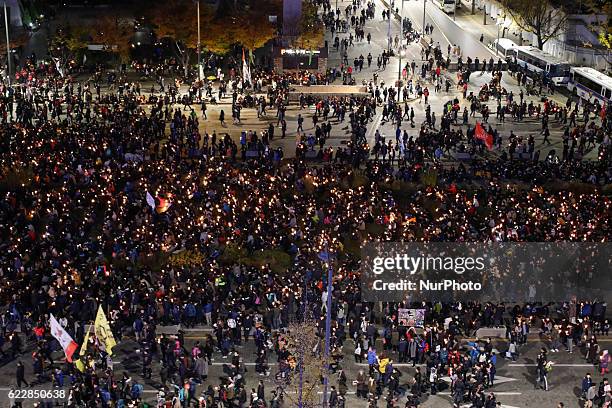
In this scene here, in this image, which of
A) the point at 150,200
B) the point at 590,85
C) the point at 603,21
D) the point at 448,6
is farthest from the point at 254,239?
the point at 448,6

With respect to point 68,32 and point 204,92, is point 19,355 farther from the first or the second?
point 68,32

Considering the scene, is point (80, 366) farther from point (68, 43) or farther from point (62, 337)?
point (68, 43)

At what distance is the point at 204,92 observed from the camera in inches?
2429

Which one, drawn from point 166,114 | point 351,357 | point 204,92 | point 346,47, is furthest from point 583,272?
point 346,47

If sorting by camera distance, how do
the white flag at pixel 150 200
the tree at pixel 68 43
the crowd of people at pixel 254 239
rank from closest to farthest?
1. the crowd of people at pixel 254 239
2. the white flag at pixel 150 200
3. the tree at pixel 68 43

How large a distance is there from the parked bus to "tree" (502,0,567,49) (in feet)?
4.81

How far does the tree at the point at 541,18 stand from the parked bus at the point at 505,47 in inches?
57.8

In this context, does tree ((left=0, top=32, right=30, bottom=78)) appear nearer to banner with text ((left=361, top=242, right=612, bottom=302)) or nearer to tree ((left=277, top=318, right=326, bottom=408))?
banner with text ((left=361, top=242, right=612, bottom=302))

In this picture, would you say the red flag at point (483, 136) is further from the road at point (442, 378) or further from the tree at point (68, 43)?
the tree at point (68, 43)

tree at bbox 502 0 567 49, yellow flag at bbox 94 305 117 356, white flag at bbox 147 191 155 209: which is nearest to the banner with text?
yellow flag at bbox 94 305 117 356

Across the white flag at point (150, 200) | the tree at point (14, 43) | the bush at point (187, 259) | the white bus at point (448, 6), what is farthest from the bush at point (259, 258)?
the white bus at point (448, 6)

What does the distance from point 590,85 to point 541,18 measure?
13599mm

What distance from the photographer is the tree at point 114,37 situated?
2616 inches

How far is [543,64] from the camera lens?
66.1 m
